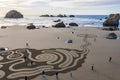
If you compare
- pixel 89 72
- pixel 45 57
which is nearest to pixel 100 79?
pixel 89 72

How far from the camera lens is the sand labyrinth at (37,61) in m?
41.8

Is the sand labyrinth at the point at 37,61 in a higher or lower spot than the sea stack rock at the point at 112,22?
lower

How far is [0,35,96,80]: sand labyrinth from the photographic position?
41.8 meters

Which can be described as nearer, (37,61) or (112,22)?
(37,61)

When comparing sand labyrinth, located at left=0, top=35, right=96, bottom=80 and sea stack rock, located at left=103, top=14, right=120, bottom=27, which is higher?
sea stack rock, located at left=103, top=14, right=120, bottom=27

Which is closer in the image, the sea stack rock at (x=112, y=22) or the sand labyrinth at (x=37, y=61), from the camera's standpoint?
the sand labyrinth at (x=37, y=61)

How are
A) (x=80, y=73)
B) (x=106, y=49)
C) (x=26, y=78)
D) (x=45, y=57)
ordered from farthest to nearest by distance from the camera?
(x=106, y=49), (x=45, y=57), (x=80, y=73), (x=26, y=78)

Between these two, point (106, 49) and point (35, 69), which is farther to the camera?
point (106, 49)

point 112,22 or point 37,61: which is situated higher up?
point 112,22

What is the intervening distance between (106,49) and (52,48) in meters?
17.4

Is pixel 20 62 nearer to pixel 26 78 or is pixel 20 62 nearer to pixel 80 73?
pixel 26 78

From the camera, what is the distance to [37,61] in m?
49.4

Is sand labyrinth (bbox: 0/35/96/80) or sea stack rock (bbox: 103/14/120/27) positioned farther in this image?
sea stack rock (bbox: 103/14/120/27)

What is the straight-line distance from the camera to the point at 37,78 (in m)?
38.7
